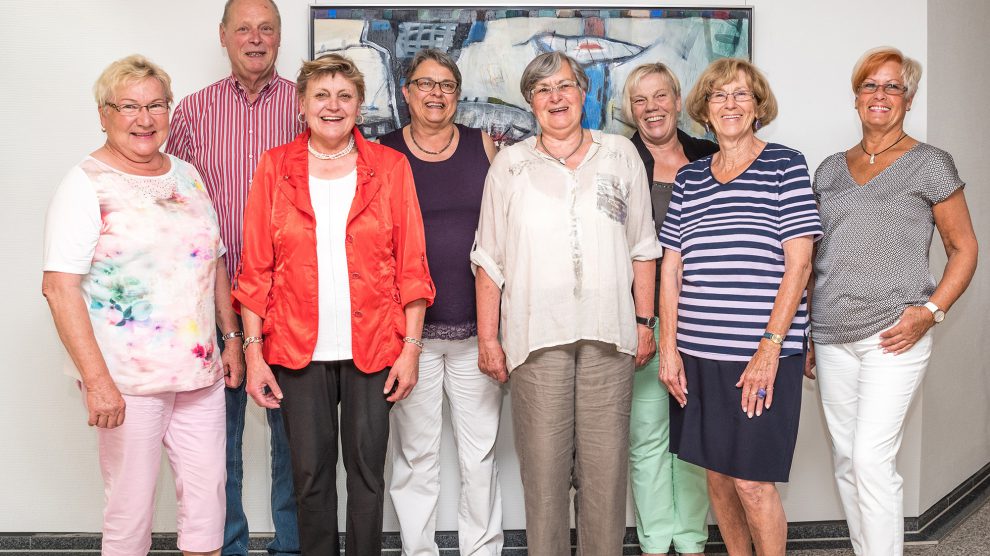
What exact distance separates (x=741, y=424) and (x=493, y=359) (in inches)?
30.8

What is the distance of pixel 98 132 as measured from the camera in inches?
118

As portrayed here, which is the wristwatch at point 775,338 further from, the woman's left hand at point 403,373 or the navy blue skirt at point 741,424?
the woman's left hand at point 403,373

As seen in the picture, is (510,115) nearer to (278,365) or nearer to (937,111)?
(278,365)

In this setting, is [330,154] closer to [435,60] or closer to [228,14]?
[435,60]

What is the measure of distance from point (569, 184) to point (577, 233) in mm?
158

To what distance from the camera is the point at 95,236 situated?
2.05 metres

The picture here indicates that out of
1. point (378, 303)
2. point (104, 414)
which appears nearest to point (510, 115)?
point (378, 303)

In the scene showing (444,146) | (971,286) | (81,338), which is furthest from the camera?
(971,286)

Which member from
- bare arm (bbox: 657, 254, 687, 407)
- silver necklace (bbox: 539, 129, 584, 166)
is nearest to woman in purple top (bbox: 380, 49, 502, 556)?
silver necklace (bbox: 539, 129, 584, 166)

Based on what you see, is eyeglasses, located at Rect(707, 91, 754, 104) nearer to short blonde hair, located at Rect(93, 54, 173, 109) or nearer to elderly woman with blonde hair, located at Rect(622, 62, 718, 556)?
elderly woman with blonde hair, located at Rect(622, 62, 718, 556)

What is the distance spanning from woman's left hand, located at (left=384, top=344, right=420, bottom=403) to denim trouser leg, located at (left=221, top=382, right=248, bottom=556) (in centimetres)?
75

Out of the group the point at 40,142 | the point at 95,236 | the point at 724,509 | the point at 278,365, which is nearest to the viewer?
the point at 95,236

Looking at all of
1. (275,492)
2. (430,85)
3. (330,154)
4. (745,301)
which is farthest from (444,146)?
(275,492)

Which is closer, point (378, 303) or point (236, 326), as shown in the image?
point (378, 303)
